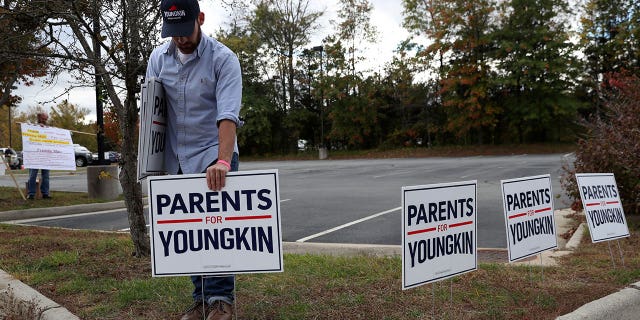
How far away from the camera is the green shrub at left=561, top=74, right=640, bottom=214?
631cm

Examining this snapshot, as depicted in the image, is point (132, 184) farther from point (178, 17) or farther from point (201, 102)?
point (178, 17)

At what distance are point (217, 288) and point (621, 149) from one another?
5.59 metres

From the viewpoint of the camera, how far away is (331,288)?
12.6 feet

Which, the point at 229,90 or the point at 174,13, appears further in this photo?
the point at 229,90

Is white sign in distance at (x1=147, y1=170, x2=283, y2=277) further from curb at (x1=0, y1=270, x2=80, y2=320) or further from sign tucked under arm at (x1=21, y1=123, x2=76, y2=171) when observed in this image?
sign tucked under arm at (x1=21, y1=123, x2=76, y2=171)

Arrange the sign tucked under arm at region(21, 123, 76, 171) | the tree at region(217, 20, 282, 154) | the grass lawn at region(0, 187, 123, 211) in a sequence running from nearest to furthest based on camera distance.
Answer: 1. the grass lawn at region(0, 187, 123, 211)
2. the sign tucked under arm at region(21, 123, 76, 171)
3. the tree at region(217, 20, 282, 154)

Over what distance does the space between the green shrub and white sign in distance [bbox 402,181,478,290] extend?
3813 millimetres

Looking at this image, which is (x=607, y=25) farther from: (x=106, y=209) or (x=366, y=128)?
(x=106, y=209)

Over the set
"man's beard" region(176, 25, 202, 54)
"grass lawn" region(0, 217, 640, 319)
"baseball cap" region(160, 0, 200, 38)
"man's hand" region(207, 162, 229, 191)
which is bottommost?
"grass lawn" region(0, 217, 640, 319)

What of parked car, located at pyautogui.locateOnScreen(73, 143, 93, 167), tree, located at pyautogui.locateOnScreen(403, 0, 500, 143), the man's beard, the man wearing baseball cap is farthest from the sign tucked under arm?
tree, located at pyautogui.locateOnScreen(403, 0, 500, 143)

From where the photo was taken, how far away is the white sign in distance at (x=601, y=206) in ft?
15.2

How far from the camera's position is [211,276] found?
312cm

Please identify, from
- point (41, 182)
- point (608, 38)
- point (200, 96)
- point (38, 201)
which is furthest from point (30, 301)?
point (608, 38)

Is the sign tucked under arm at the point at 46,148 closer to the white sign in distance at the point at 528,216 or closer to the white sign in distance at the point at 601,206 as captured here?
the white sign in distance at the point at 528,216
